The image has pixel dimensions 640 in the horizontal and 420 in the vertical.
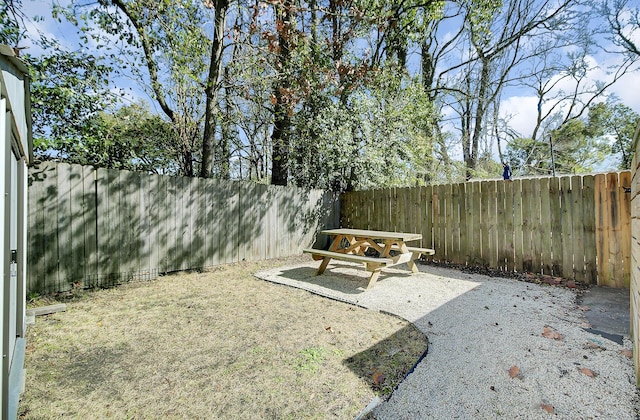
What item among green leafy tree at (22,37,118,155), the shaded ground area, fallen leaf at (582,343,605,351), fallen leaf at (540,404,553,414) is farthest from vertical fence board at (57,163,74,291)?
fallen leaf at (582,343,605,351)

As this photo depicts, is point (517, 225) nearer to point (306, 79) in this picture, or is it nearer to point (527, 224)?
point (527, 224)

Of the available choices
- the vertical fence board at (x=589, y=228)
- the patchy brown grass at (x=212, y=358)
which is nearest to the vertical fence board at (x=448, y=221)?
the vertical fence board at (x=589, y=228)

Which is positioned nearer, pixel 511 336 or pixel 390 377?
pixel 390 377

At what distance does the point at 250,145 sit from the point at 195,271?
4570 mm

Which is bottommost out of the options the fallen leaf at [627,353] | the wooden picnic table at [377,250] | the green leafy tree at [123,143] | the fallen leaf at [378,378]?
the fallen leaf at [378,378]

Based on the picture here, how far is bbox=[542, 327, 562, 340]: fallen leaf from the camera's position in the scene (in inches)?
96.8

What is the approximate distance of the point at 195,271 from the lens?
5.04m

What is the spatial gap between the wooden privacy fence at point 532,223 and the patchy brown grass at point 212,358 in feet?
10.3

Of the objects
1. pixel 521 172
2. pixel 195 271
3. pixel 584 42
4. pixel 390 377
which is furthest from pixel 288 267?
pixel 584 42

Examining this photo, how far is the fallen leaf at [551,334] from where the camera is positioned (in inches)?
96.8

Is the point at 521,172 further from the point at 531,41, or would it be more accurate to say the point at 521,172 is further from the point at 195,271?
the point at 195,271

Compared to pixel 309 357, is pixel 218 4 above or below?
above

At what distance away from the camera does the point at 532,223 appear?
4609 mm

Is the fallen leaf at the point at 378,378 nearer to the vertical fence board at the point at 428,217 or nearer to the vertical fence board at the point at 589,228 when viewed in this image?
the vertical fence board at the point at 589,228
